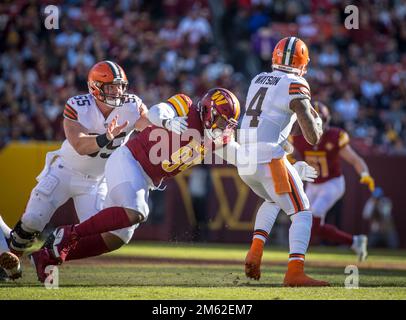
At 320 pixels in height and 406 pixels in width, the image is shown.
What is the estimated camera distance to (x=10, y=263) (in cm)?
692

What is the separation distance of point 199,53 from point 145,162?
10.2 metres

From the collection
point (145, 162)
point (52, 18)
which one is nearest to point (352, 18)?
point (52, 18)

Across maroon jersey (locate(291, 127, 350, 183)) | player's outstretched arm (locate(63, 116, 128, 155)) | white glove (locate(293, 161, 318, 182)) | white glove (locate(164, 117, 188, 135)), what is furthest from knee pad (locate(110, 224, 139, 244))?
maroon jersey (locate(291, 127, 350, 183))

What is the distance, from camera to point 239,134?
757cm

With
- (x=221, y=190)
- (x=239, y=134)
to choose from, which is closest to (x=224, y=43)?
(x=221, y=190)

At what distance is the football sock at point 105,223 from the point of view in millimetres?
6609

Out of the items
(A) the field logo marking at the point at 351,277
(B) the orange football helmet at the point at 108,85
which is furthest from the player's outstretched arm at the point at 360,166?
(B) the orange football helmet at the point at 108,85

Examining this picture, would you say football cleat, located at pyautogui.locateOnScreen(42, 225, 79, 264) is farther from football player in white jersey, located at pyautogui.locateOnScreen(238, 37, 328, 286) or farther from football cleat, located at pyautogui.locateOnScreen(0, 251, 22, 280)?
football player in white jersey, located at pyautogui.locateOnScreen(238, 37, 328, 286)

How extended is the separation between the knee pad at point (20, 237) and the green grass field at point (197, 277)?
0.29 meters

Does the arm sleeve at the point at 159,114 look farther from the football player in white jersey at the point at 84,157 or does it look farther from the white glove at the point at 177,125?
the football player in white jersey at the point at 84,157

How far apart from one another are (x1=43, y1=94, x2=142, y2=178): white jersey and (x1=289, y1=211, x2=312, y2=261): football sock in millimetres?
1712

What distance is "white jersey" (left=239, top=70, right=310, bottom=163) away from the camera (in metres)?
7.29
